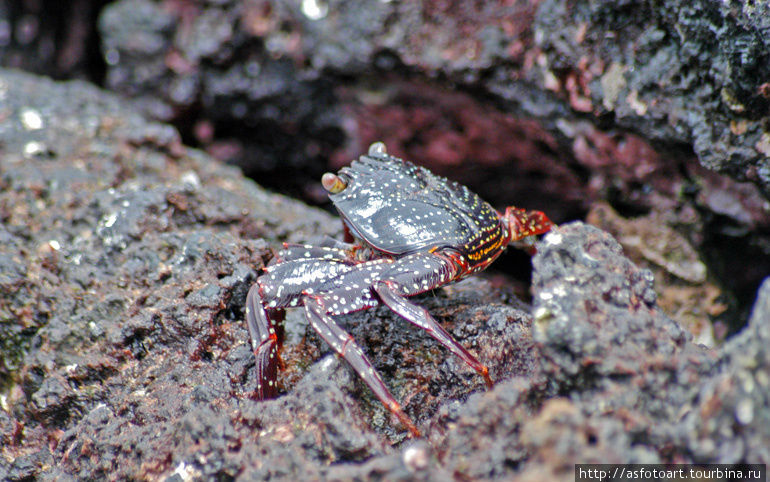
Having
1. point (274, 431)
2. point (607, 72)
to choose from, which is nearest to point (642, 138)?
point (607, 72)

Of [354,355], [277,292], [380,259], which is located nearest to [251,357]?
[277,292]

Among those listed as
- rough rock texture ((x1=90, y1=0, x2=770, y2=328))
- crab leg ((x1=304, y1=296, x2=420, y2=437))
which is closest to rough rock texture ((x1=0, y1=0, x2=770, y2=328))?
rough rock texture ((x1=90, y1=0, x2=770, y2=328))

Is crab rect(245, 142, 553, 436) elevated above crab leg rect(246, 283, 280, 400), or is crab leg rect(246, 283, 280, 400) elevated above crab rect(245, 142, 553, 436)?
crab rect(245, 142, 553, 436)

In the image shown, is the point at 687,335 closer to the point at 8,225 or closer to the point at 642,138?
the point at 642,138

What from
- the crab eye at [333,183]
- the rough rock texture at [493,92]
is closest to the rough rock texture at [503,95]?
the rough rock texture at [493,92]

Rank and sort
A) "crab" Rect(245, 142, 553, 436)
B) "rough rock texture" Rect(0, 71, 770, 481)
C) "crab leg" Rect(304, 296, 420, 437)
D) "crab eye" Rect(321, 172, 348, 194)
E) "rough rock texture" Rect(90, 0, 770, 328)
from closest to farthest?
"rough rock texture" Rect(0, 71, 770, 481) → "crab leg" Rect(304, 296, 420, 437) → "crab" Rect(245, 142, 553, 436) → "crab eye" Rect(321, 172, 348, 194) → "rough rock texture" Rect(90, 0, 770, 328)

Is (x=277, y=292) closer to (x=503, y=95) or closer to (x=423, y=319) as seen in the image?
(x=423, y=319)

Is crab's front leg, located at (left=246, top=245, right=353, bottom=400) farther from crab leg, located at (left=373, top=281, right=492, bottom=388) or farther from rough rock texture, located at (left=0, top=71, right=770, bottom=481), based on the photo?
crab leg, located at (left=373, top=281, right=492, bottom=388)

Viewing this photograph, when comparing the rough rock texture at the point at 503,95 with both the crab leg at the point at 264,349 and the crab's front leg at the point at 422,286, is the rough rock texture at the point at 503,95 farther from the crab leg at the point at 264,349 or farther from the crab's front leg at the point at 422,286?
the crab leg at the point at 264,349
